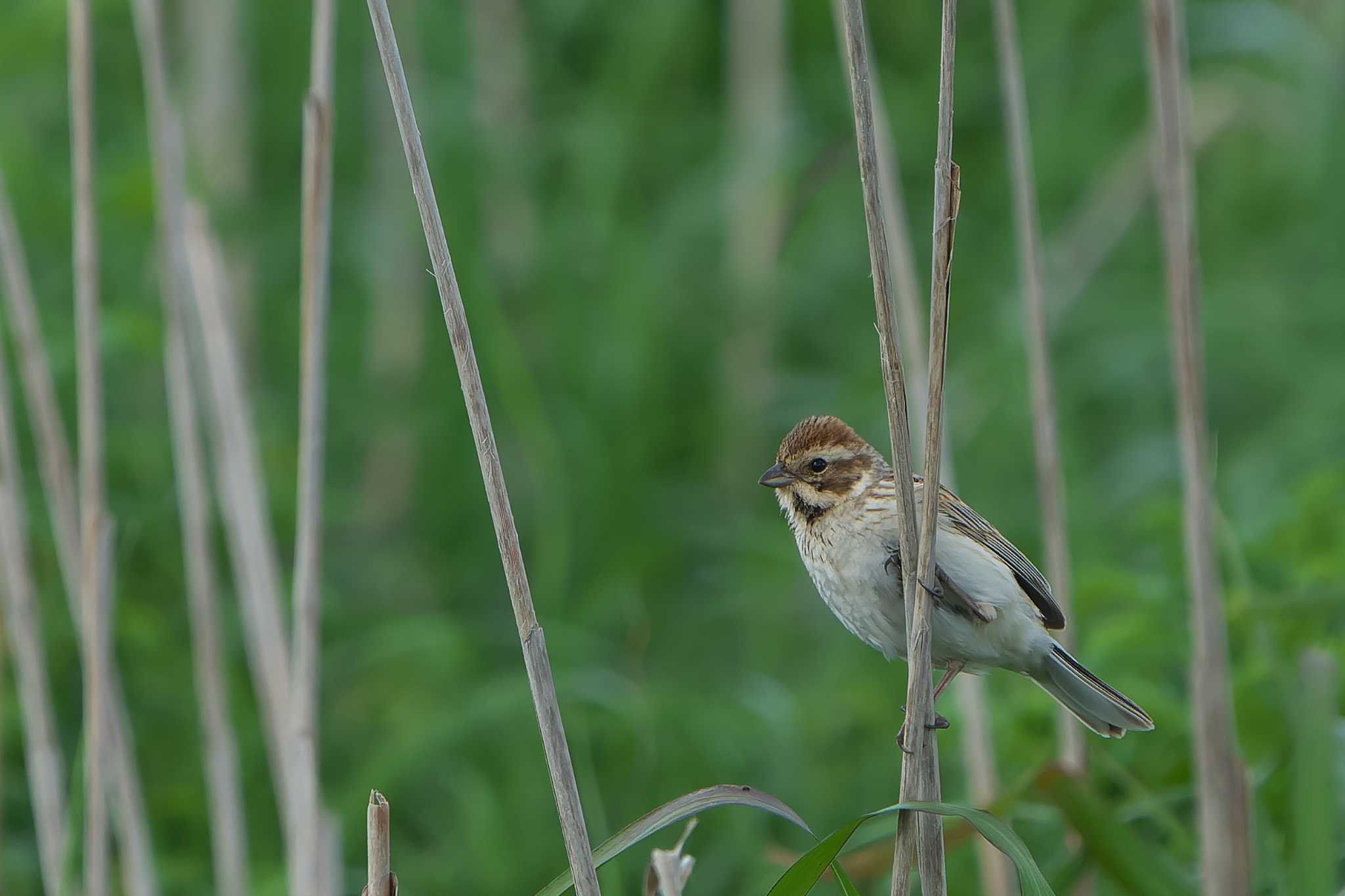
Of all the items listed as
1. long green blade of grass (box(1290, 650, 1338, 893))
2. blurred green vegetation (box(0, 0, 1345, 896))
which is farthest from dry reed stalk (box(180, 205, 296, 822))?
long green blade of grass (box(1290, 650, 1338, 893))

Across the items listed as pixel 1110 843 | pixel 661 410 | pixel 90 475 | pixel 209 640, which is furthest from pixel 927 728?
pixel 661 410

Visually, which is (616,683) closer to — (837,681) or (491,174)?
(837,681)

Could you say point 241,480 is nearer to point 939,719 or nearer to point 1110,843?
point 939,719

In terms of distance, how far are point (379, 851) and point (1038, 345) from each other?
Result: 4.99 ft

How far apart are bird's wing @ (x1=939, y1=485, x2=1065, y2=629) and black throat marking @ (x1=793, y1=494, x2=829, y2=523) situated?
20 cm

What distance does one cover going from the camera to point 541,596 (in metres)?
4.27

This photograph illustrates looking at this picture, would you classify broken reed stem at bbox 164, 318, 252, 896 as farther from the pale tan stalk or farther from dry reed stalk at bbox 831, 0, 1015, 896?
dry reed stalk at bbox 831, 0, 1015, 896

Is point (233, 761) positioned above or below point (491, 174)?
below

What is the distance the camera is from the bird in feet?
7.19

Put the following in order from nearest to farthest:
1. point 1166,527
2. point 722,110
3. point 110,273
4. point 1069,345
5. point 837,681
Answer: point 1166,527 → point 837,681 → point 110,273 → point 1069,345 → point 722,110

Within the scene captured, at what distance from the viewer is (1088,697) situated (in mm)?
2293

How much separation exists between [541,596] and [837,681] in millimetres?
912

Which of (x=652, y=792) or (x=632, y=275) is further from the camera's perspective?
(x=632, y=275)

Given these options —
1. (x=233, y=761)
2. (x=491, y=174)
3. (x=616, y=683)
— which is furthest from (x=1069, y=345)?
(x=233, y=761)
